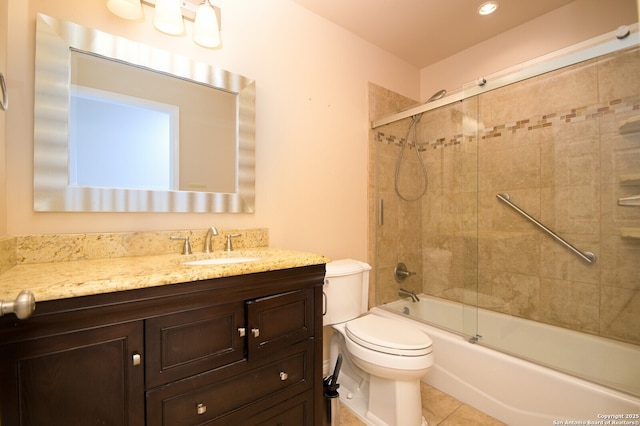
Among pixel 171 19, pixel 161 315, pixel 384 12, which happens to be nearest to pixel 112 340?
pixel 161 315

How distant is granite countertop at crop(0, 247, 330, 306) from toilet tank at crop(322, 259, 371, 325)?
48 centimetres

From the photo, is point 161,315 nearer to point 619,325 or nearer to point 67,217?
point 67,217

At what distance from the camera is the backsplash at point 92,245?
1017mm

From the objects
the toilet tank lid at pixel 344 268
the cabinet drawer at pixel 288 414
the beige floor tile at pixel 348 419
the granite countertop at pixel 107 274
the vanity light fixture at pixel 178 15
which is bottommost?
the beige floor tile at pixel 348 419

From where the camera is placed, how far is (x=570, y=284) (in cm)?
175

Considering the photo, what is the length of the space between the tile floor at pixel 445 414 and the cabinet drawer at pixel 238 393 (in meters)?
0.60

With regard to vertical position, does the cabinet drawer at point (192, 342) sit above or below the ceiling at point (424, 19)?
below

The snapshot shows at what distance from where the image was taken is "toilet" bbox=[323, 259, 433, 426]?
131 cm

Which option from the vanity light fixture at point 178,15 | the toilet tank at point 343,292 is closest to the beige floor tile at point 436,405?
the toilet tank at point 343,292

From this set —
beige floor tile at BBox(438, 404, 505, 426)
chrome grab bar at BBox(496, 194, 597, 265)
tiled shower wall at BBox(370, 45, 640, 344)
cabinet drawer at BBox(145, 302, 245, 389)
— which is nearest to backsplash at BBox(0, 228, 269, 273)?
cabinet drawer at BBox(145, 302, 245, 389)

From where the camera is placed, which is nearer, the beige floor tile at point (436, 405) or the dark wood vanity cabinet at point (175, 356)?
the dark wood vanity cabinet at point (175, 356)

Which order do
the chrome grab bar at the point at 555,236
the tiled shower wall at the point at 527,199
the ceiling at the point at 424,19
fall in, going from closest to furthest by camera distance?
1. the tiled shower wall at the point at 527,199
2. the chrome grab bar at the point at 555,236
3. the ceiling at the point at 424,19

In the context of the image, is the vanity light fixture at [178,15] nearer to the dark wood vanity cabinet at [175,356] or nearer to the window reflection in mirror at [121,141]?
the window reflection in mirror at [121,141]

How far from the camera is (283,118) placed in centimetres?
→ 174
